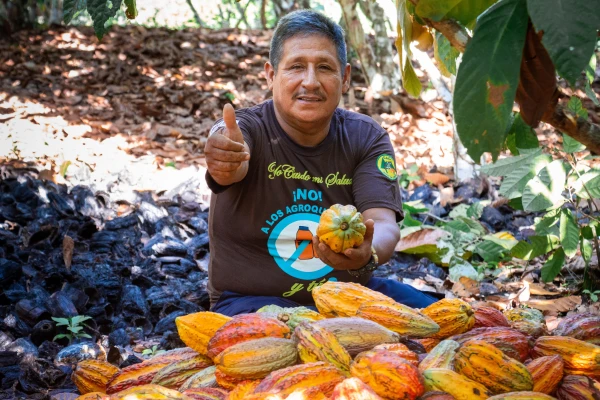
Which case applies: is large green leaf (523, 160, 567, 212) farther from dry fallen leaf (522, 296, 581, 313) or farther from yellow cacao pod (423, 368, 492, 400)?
yellow cacao pod (423, 368, 492, 400)

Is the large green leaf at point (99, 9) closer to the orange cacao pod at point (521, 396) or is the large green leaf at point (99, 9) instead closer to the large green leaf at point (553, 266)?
the orange cacao pod at point (521, 396)

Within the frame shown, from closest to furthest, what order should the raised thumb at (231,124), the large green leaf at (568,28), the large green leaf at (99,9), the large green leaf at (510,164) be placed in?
the large green leaf at (568,28) < the large green leaf at (99,9) < the raised thumb at (231,124) < the large green leaf at (510,164)

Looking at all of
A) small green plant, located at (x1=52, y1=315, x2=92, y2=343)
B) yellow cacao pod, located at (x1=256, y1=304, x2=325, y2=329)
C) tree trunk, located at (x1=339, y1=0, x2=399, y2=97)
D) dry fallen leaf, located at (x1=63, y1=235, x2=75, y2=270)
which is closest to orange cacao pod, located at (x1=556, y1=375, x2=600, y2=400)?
yellow cacao pod, located at (x1=256, y1=304, x2=325, y2=329)

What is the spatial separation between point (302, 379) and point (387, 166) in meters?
1.47

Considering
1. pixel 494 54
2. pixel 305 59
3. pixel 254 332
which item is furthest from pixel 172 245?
pixel 494 54

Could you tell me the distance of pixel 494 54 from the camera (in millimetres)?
875

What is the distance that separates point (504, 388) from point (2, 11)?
9540mm

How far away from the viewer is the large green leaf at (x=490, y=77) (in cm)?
87

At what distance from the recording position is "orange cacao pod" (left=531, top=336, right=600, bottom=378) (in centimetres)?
149

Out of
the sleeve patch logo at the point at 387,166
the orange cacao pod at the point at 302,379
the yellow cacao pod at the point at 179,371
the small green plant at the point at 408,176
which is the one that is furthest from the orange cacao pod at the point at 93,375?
the small green plant at the point at 408,176

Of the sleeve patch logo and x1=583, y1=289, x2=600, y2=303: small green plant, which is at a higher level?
the sleeve patch logo

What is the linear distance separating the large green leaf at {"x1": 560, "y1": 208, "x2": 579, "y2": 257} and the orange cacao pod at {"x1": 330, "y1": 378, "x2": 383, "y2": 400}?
1877mm

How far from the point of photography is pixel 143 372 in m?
1.65

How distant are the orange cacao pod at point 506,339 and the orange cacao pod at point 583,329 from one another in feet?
0.52
